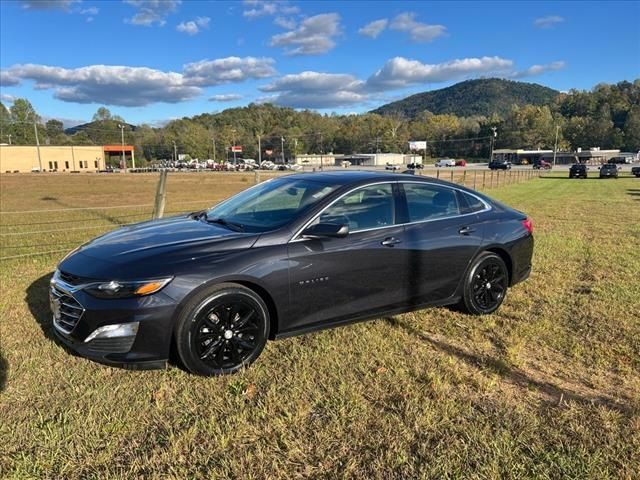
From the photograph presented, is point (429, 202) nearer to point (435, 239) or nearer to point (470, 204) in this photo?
point (435, 239)

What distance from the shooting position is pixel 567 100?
483 feet

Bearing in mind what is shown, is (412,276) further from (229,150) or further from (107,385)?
(229,150)

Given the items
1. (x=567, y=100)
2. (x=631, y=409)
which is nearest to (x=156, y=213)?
(x=631, y=409)

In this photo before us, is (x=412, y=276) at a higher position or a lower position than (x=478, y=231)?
lower

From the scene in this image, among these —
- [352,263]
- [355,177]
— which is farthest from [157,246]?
[355,177]

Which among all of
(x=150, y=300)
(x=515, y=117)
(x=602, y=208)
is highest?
(x=515, y=117)

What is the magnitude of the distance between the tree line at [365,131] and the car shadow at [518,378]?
388 ft

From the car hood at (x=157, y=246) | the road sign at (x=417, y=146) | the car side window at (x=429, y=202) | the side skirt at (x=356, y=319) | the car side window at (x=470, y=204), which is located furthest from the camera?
the road sign at (x=417, y=146)

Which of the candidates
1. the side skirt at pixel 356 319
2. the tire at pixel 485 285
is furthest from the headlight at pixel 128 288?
the tire at pixel 485 285

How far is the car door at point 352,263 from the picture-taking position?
390cm

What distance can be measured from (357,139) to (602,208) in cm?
13498

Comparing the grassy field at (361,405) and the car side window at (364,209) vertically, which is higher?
the car side window at (364,209)

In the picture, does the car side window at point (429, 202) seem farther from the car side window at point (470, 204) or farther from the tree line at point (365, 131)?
the tree line at point (365, 131)

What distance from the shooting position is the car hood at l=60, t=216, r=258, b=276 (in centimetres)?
358
